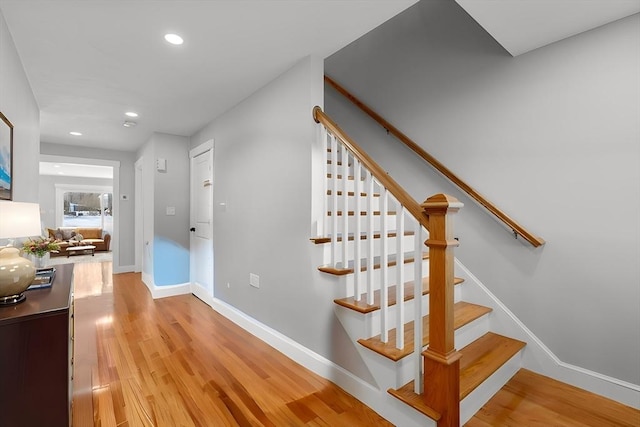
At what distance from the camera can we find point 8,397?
1.16m

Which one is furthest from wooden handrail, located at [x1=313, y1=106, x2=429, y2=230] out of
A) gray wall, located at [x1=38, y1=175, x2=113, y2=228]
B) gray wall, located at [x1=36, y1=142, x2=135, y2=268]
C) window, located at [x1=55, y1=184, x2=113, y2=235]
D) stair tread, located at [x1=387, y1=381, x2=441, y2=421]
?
gray wall, located at [x1=38, y1=175, x2=113, y2=228]

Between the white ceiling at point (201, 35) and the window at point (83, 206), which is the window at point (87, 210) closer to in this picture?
the window at point (83, 206)

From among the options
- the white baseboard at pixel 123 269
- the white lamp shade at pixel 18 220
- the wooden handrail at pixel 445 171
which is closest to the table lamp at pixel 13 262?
the white lamp shade at pixel 18 220

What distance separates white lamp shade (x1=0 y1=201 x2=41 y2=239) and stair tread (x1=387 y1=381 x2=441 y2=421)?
2.08m

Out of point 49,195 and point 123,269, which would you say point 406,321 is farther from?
point 49,195

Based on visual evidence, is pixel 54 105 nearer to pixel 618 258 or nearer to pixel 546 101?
pixel 546 101

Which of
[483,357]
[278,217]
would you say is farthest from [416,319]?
[278,217]

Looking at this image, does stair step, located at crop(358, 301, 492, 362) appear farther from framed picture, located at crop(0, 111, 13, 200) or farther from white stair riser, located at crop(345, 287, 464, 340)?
framed picture, located at crop(0, 111, 13, 200)

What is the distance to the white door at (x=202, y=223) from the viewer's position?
3855 mm

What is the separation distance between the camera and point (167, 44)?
2135mm

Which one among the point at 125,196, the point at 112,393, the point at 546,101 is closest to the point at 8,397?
the point at 112,393

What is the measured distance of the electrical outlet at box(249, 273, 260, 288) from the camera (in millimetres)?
2853

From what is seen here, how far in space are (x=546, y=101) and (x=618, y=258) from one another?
112 cm

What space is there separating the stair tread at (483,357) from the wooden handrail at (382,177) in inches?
38.9
